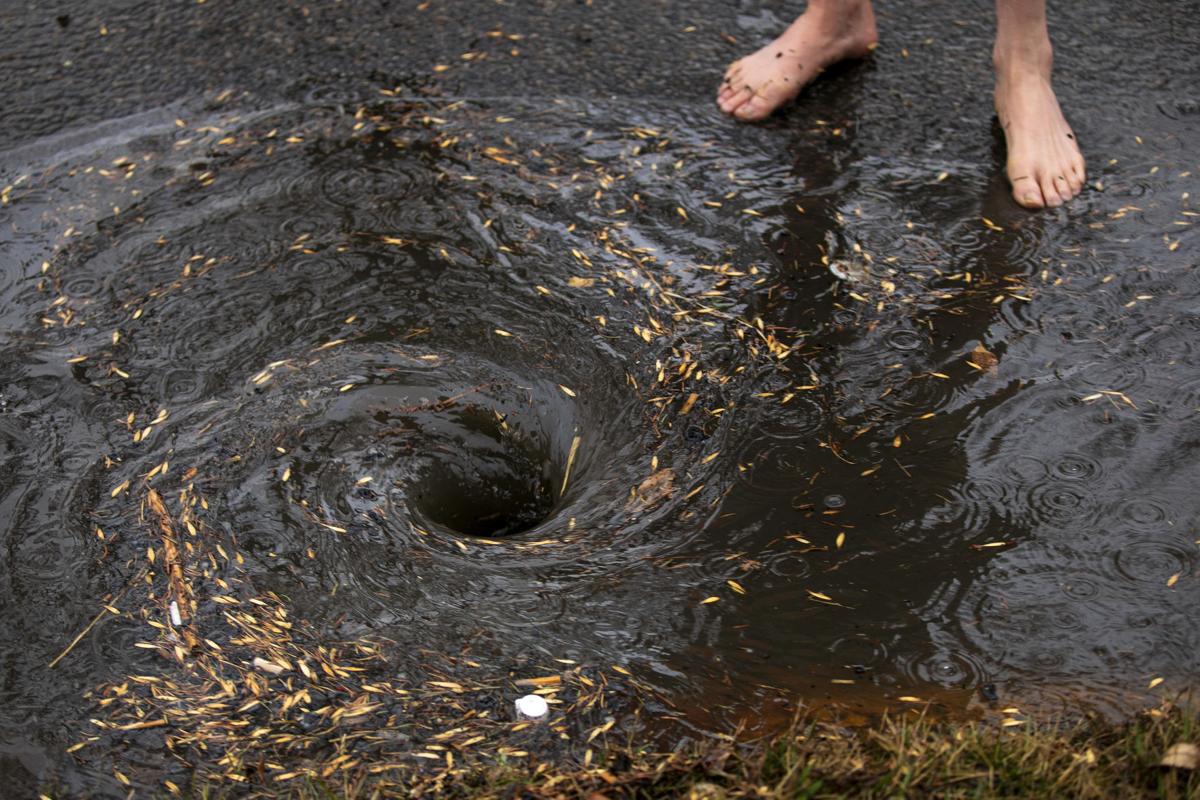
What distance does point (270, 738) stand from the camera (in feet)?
9.24

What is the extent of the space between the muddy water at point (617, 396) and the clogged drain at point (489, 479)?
0.04ft

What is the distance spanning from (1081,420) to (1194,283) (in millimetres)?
884

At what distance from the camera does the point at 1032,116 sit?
4523 millimetres

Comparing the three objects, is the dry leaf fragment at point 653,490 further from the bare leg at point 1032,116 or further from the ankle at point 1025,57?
the ankle at point 1025,57

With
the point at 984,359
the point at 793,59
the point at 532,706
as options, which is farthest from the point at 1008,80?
the point at 532,706

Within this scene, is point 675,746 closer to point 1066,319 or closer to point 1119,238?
point 1066,319

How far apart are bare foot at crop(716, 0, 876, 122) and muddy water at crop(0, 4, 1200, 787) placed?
120 mm

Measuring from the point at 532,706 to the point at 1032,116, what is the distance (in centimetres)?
318

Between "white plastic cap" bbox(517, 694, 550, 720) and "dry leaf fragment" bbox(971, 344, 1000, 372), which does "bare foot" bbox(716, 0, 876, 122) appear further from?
"white plastic cap" bbox(517, 694, 550, 720)

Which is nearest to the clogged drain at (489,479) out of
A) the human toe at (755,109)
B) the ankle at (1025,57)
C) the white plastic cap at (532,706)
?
the white plastic cap at (532,706)

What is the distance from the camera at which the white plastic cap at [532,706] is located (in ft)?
9.30

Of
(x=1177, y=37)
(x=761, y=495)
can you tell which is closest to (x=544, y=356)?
(x=761, y=495)

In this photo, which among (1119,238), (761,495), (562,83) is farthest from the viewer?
(562,83)

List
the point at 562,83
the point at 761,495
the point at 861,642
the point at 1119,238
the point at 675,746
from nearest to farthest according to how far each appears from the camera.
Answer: the point at 675,746 → the point at 861,642 → the point at 761,495 → the point at 1119,238 → the point at 562,83
